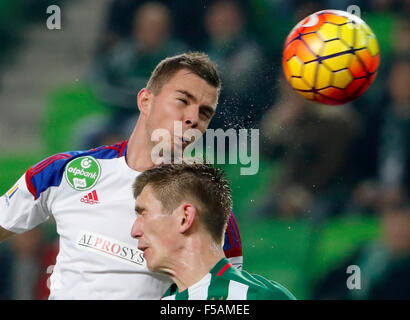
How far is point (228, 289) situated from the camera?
2.56 meters

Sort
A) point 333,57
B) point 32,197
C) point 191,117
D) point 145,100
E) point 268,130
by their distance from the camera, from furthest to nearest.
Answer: point 268,130 < point 333,57 < point 145,100 < point 32,197 < point 191,117

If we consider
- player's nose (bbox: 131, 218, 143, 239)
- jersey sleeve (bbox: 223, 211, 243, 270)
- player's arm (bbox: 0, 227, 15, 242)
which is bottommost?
jersey sleeve (bbox: 223, 211, 243, 270)

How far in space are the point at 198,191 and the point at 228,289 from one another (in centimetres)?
46

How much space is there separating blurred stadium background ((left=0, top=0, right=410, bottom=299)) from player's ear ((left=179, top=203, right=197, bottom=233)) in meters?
2.59

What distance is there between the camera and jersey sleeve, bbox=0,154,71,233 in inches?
130

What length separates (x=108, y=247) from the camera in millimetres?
3154

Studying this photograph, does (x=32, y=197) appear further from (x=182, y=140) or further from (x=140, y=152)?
(x=182, y=140)

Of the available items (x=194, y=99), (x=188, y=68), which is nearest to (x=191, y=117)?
(x=194, y=99)

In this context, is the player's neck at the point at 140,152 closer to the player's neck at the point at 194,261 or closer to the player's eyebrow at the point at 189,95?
the player's eyebrow at the point at 189,95

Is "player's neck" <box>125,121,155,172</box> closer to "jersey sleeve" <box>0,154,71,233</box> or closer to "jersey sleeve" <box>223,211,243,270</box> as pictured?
"jersey sleeve" <box>0,154,71,233</box>

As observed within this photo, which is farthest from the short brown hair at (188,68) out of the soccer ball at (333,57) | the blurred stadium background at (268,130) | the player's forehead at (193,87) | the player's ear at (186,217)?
the blurred stadium background at (268,130)

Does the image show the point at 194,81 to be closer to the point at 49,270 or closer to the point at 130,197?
the point at 130,197

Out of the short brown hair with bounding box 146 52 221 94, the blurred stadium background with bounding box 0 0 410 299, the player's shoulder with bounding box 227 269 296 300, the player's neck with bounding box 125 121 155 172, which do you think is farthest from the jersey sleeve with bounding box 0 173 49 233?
the blurred stadium background with bounding box 0 0 410 299

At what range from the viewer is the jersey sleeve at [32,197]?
3299mm
